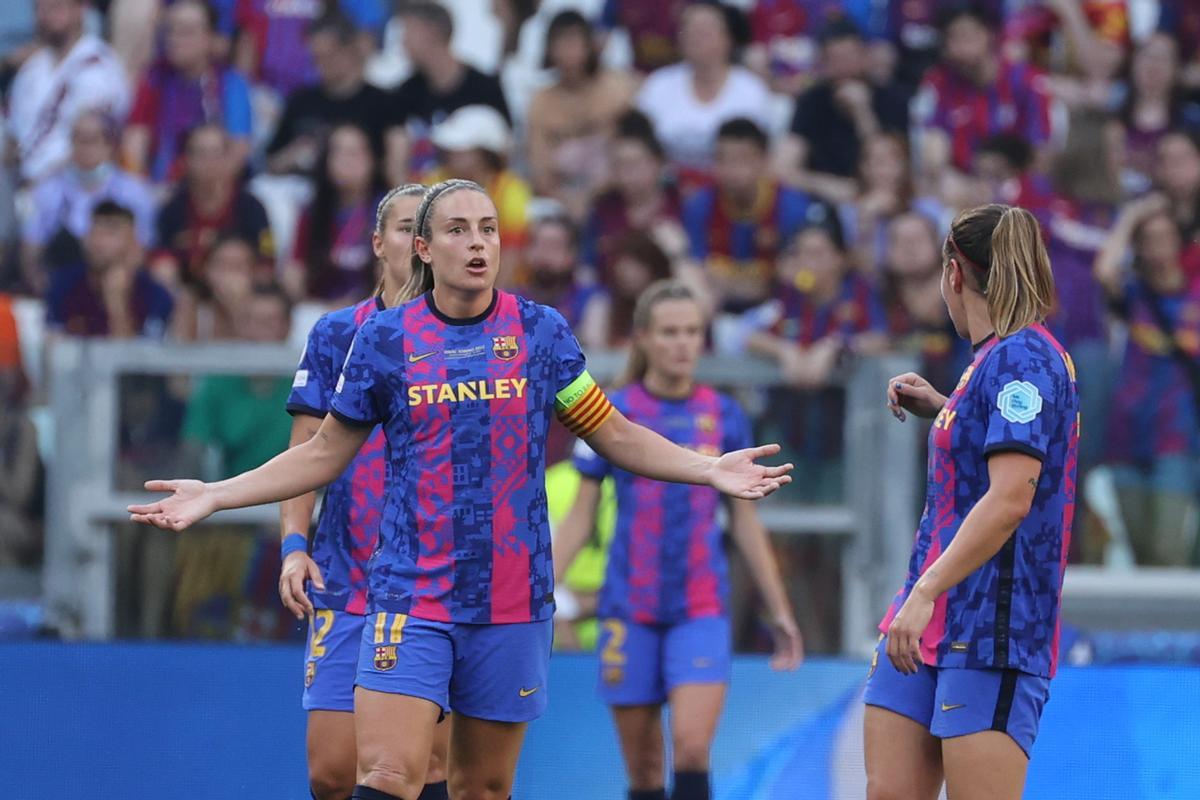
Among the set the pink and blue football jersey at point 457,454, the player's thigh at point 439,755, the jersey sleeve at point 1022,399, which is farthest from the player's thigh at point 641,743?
the jersey sleeve at point 1022,399

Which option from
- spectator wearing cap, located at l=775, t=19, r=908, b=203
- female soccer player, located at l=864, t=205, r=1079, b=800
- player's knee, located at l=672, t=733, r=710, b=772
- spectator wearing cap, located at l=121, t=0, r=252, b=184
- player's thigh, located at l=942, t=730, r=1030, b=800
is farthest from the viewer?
spectator wearing cap, located at l=121, t=0, r=252, b=184

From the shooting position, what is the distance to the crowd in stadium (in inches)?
380

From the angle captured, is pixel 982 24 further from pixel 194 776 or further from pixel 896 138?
pixel 194 776

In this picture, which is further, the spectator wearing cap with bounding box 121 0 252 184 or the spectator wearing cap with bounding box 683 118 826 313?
the spectator wearing cap with bounding box 121 0 252 184

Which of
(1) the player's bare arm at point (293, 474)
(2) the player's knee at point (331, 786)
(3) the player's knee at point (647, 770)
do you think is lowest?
(3) the player's knee at point (647, 770)

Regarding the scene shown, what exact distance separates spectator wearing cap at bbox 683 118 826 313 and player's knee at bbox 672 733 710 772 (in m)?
4.02

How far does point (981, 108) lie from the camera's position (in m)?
11.4

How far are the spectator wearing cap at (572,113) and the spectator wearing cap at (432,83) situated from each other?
11.4 inches

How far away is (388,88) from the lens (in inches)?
455

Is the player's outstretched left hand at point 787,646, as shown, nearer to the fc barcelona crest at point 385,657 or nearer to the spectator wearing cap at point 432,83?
the fc barcelona crest at point 385,657

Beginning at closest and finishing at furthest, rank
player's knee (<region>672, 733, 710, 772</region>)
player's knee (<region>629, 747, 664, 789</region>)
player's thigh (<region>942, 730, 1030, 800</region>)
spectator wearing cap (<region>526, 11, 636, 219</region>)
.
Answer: player's thigh (<region>942, 730, 1030, 800</region>) < player's knee (<region>672, 733, 710, 772</region>) < player's knee (<region>629, 747, 664, 789</region>) < spectator wearing cap (<region>526, 11, 636, 219</region>)

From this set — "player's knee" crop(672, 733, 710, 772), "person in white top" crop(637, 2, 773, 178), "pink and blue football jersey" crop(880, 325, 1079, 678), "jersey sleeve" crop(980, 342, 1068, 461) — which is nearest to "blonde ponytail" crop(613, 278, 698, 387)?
"player's knee" crop(672, 733, 710, 772)

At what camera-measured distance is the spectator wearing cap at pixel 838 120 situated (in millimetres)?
11125

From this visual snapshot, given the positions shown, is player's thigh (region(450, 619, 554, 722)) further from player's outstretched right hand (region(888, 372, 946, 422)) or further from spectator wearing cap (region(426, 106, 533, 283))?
spectator wearing cap (region(426, 106, 533, 283))
